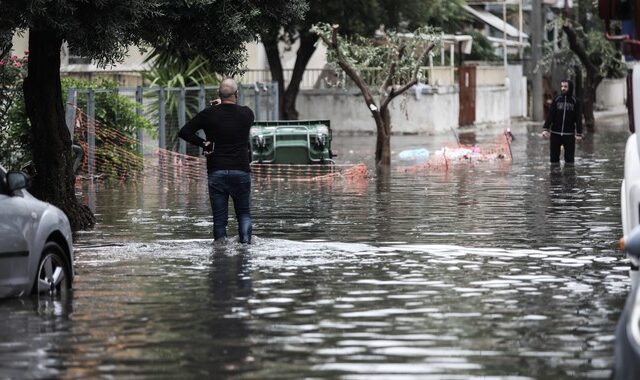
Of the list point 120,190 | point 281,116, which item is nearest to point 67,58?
point 281,116

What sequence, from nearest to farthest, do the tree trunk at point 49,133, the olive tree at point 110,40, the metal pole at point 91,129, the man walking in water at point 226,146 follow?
the man walking in water at point 226,146
the olive tree at point 110,40
the tree trunk at point 49,133
the metal pole at point 91,129

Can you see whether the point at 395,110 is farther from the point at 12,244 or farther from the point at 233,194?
the point at 12,244

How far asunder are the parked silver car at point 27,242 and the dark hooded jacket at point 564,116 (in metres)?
20.2

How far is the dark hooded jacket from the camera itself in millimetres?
31469

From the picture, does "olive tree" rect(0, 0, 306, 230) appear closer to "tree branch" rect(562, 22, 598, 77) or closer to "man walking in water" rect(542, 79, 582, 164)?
"man walking in water" rect(542, 79, 582, 164)

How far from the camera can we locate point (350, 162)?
34875mm

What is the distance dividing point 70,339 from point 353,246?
621 cm

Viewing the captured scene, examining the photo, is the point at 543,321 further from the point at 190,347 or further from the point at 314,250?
the point at 314,250

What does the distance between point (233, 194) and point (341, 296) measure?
14.1 ft

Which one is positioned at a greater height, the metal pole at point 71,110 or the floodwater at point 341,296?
the metal pole at point 71,110

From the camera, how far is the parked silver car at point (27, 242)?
11.3 m

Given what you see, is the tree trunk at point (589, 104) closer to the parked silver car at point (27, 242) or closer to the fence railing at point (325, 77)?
the fence railing at point (325, 77)

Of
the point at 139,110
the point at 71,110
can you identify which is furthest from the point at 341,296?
the point at 139,110

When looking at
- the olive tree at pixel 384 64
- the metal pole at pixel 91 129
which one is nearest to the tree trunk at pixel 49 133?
the metal pole at pixel 91 129
